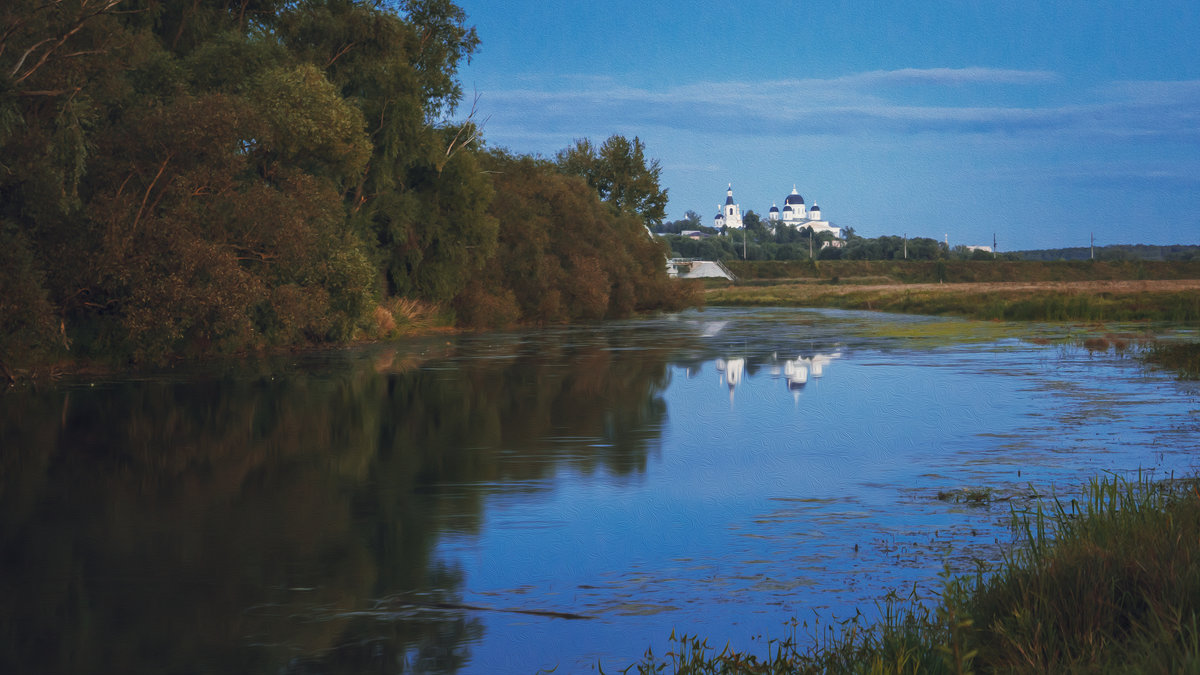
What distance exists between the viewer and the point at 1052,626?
6098 mm

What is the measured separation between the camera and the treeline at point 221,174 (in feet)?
77.9

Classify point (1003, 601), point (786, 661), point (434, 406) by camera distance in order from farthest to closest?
point (434, 406)
point (1003, 601)
point (786, 661)

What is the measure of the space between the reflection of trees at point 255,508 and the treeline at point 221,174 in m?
2.84

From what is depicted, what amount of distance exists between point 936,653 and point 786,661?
2.71 ft

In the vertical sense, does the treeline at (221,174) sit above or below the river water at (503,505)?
above

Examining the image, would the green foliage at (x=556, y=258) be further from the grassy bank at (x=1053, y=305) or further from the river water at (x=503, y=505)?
the river water at (x=503, y=505)

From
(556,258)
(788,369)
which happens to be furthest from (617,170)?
(788,369)

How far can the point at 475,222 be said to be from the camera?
4772cm

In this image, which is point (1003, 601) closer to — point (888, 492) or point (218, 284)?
point (888, 492)

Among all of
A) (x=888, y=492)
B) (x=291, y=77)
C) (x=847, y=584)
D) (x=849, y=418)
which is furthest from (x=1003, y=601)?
(x=291, y=77)

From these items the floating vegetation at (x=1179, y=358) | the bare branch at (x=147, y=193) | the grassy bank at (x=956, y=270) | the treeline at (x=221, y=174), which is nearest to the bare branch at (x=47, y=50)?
the treeline at (x=221, y=174)

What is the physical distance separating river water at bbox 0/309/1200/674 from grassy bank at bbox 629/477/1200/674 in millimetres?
818

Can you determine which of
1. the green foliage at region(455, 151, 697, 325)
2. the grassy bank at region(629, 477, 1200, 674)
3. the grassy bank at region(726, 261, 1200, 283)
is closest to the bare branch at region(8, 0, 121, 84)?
the grassy bank at region(629, 477, 1200, 674)

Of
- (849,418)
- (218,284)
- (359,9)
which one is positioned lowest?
(849,418)
